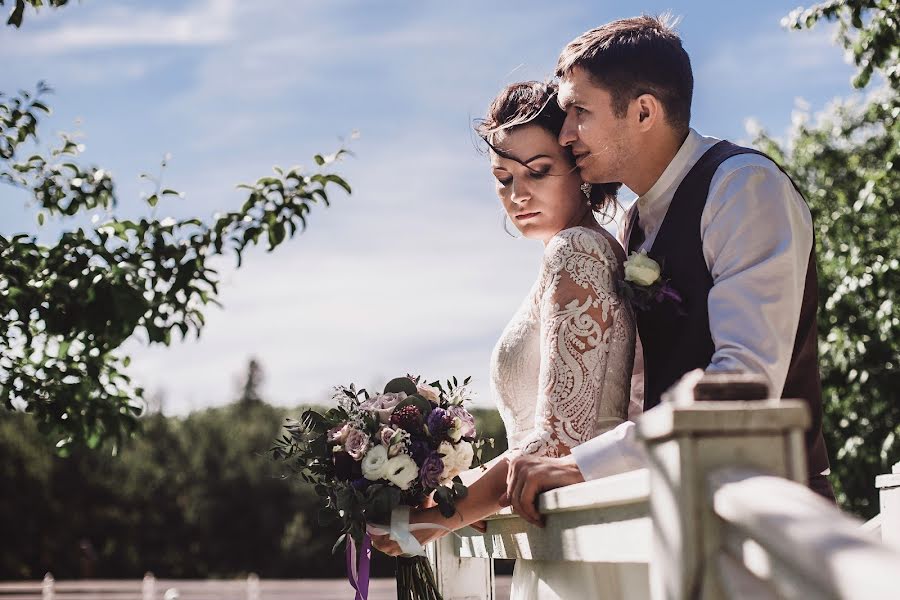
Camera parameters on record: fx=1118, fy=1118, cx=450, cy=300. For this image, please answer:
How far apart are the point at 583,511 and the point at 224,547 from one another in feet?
123

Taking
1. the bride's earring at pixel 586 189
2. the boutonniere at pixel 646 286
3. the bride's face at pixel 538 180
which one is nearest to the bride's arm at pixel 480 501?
the boutonniere at pixel 646 286

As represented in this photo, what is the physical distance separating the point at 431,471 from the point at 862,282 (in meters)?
7.22

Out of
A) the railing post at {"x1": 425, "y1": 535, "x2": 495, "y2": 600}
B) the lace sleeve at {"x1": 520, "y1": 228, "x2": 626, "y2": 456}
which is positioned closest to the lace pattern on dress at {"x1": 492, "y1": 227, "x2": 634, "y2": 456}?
the lace sleeve at {"x1": 520, "y1": 228, "x2": 626, "y2": 456}

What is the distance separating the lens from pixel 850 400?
507 inches

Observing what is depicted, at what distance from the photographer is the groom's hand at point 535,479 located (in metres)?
2.82

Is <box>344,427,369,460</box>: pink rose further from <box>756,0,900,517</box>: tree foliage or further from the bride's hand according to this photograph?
<box>756,0,900,517</box>: tree foliage

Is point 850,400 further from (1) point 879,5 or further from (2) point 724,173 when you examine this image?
(2) point 724,173

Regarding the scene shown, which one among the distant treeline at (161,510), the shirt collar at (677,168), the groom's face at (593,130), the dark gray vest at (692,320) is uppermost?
the groom's face at (593,130)

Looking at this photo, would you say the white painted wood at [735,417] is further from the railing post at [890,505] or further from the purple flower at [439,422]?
the railing post at [890,505]

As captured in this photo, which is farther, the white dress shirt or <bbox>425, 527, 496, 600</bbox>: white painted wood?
<bbox>425, 527, 496, 600</bbox>: white painted wood

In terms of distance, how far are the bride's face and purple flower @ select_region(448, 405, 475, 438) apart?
2.23 ft

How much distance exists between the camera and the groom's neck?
11.4 ft

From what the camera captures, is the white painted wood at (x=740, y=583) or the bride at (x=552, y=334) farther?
the bride at (x=552, y=334)

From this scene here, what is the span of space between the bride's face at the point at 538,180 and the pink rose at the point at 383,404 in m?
0.74
